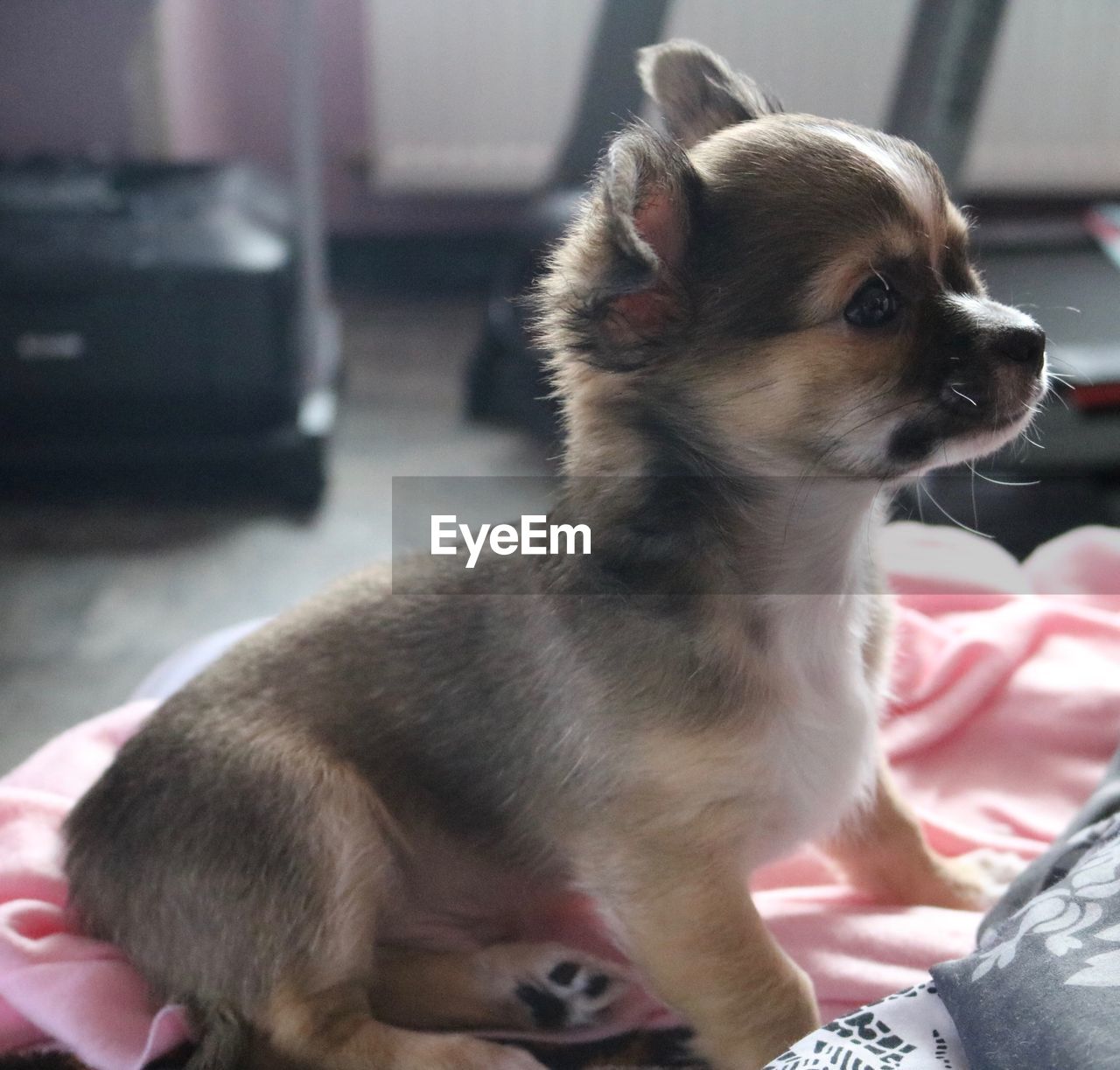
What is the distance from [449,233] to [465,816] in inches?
137

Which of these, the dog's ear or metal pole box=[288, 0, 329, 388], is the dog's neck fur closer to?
the dog's ear

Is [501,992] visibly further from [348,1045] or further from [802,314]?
[802,314]

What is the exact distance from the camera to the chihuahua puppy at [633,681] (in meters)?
1.19

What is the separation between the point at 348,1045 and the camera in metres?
1.32

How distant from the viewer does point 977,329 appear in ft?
3.89

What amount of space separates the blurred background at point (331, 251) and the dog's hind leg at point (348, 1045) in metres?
0.74

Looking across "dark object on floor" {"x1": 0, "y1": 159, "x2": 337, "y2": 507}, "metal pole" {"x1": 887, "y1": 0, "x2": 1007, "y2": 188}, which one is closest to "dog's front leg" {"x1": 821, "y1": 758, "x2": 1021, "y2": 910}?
"metal pole" {"x1": 887, "y1": 0, "x2": 1007, "y2": 188}

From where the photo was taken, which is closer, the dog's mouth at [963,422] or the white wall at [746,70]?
the dog's mouth at [963,422]

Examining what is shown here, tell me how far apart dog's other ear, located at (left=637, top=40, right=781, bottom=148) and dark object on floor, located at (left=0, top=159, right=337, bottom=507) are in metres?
1.67

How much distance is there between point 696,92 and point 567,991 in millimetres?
1016

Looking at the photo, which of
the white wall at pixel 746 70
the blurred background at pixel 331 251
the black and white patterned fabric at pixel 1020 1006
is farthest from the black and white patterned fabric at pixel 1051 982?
→ the white wall at pixel 746 70

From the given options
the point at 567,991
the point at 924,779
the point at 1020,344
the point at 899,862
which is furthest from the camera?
the point at 924,779

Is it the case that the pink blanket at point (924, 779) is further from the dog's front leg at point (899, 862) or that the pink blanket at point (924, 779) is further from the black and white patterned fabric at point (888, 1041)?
the black and white patterned fabric at point (888, 1041)

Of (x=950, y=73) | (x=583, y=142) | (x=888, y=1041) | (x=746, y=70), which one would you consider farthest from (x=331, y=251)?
(x=888, y=1041)
